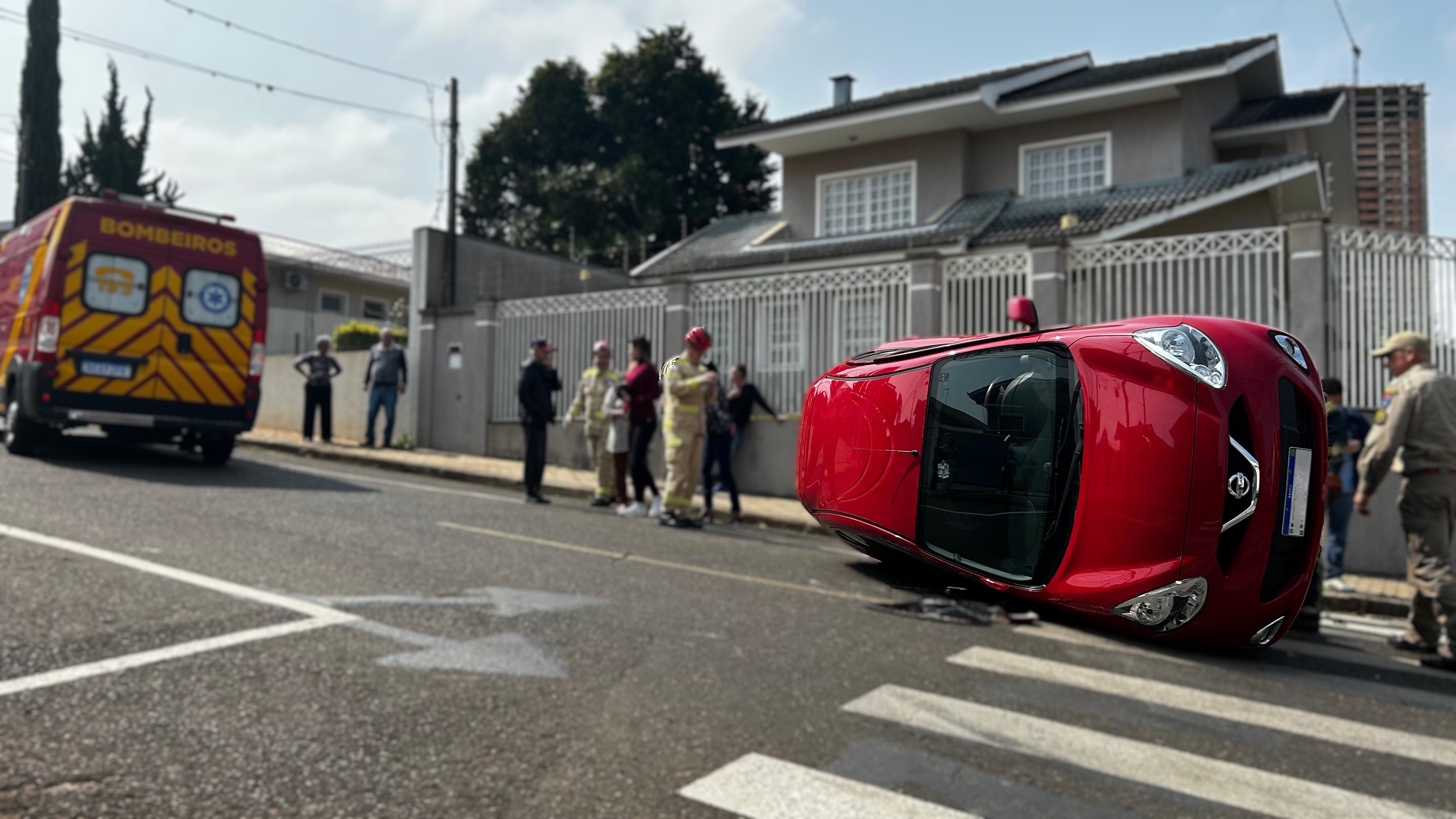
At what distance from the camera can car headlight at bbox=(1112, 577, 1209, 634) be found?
438 mm

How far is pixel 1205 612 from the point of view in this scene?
440 millimetres

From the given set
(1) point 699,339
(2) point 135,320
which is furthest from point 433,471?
(1) point 699,339

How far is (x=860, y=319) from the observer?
2.94 metres

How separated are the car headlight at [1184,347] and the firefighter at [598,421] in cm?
952

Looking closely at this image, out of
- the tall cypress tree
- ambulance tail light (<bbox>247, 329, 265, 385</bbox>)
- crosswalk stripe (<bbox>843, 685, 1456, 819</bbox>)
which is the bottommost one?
crosswalk stripe (<bbox>843, 685, 1456, 819</bbox>)

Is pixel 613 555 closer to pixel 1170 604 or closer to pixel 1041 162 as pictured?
pixel 1041 162

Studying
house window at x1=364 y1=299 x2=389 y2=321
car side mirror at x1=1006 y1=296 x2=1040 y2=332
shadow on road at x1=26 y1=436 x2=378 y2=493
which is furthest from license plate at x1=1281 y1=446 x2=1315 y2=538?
house window at x1=364 y1=299 x2=389 y2=321

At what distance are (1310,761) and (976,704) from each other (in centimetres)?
817

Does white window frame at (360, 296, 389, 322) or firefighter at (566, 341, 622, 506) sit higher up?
white window frame at (360, 296, 389, 322)

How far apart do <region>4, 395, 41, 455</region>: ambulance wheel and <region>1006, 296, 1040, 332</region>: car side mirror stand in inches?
680

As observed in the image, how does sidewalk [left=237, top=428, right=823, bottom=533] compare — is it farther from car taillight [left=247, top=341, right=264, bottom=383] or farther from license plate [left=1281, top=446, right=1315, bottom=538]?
license plate [left=1281, top=446, right=1315, bottom=538]

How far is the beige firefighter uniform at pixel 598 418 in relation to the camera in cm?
1207

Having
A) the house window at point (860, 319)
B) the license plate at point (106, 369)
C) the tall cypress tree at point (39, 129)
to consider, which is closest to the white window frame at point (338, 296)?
the tall cypress tree at point (39, 129)

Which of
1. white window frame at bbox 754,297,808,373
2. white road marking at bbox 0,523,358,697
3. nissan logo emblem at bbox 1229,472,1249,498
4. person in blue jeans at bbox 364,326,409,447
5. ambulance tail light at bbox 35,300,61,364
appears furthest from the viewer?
person in blue jeans at bbox 364,326,409,447
